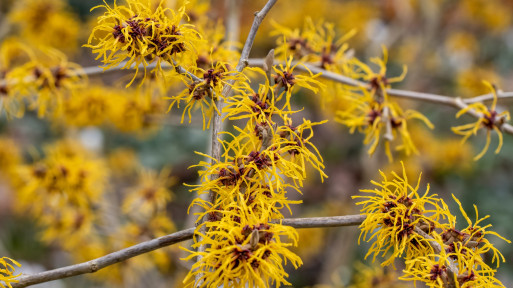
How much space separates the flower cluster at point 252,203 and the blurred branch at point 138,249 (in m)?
0.02

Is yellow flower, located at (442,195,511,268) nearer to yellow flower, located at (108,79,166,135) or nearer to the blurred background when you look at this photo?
the blurred background

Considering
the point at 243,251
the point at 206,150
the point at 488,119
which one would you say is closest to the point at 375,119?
the point at 488,119

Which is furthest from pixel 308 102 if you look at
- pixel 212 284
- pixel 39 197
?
pixel 212 284

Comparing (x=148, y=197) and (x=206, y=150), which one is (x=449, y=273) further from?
(x=206, y=150)

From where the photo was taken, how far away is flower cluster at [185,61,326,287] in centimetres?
52

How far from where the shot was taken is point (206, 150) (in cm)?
172

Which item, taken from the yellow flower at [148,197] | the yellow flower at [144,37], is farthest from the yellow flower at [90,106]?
the yellow flower at [144,37]

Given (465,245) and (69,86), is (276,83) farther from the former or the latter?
(69,86)

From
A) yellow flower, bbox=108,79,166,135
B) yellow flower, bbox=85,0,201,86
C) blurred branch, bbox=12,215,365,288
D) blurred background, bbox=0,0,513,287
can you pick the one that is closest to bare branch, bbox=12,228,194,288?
blurred branch, bbox=12,215,365,288

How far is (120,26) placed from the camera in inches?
23.2

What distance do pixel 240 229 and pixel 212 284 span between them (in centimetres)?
7

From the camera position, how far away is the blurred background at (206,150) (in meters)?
1.21

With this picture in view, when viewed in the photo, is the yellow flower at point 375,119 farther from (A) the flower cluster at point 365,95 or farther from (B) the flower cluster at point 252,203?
(B) the flower cluster at point 252,203

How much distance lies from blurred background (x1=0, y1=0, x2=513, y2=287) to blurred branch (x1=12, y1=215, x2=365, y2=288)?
15.0 inches
